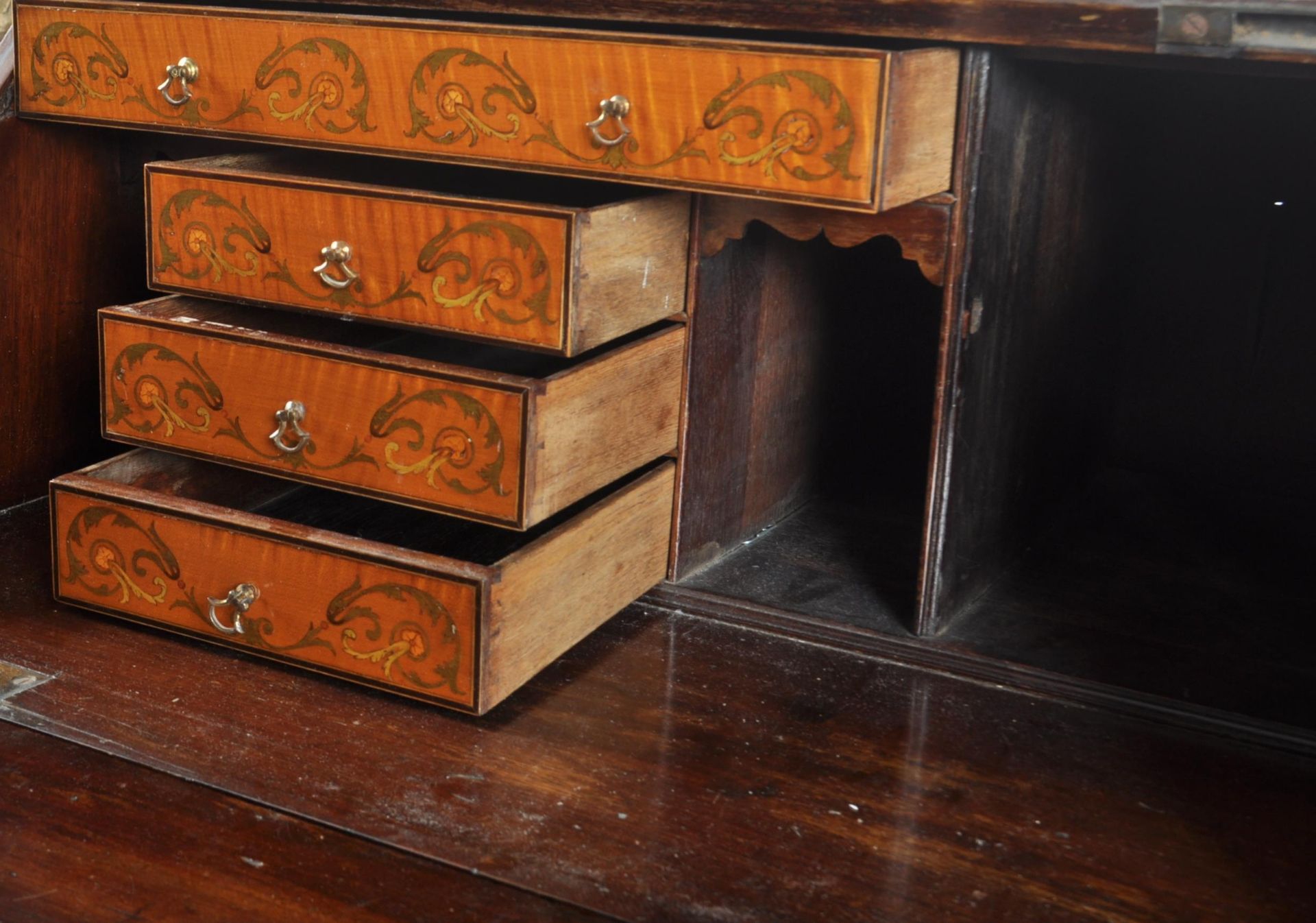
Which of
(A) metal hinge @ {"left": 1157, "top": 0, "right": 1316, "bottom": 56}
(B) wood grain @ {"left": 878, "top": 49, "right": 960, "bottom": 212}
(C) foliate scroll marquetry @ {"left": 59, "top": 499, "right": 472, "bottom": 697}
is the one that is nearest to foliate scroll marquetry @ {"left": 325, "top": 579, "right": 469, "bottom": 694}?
(C) foliate scroll marquetry @ {"left": 59, "top": 499, "right": 472, "bottom": 697}

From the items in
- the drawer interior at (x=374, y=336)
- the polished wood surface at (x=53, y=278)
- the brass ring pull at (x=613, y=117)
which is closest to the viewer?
the brass ring pull at (x=613, y=117)

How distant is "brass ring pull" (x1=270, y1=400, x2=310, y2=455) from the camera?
1380 mm

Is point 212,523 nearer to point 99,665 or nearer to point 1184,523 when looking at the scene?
point 99,665

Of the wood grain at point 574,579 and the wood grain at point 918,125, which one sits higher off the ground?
the wood grain at point 918,125

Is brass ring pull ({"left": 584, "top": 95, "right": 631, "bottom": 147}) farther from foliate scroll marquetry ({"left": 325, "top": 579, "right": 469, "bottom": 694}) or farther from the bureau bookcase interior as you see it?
foliate scroll marquetry ({"left": 325, "top": 579, "right": 469, "bottom": 694})

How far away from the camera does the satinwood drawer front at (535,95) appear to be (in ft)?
3.92

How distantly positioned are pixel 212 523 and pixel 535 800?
422 mm

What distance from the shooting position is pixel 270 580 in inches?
53.9

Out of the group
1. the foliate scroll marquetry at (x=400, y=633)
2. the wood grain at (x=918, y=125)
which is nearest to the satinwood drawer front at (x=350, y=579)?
the foliate scroll marquetry at (x=400, y=633)

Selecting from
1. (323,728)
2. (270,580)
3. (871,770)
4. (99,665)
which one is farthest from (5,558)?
(871,770)

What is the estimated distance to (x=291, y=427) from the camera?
139 cm

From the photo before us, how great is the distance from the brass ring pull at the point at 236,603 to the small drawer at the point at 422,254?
0.88ft

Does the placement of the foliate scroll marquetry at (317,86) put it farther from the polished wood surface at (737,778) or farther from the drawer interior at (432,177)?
the polished wood surface at (737,778)

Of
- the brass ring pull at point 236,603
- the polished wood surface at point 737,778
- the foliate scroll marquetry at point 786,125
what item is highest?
the foliate scroll marquetry at point 786,125
